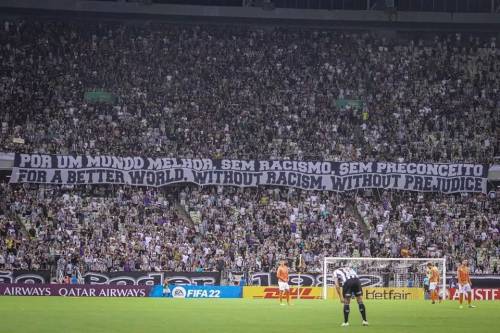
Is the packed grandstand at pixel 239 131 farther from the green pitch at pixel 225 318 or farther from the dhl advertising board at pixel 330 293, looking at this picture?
the green pitch at pixel 225 318

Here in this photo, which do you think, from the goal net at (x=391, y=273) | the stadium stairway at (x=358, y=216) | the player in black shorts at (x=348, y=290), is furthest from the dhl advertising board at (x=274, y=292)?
the player in black shorts at (x=348, y=290)

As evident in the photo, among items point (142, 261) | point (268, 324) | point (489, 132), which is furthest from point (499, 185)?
point (268, 324)

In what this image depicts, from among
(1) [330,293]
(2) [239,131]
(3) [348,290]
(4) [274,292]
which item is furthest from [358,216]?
(3) [348,290]

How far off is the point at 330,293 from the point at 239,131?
16.2 m

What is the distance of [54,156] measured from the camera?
190ft

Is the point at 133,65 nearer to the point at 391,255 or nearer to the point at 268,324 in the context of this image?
the point at 391,255

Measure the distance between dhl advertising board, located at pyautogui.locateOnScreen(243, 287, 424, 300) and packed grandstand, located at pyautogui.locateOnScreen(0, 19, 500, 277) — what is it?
2963 mm

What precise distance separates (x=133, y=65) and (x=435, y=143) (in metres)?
22.2

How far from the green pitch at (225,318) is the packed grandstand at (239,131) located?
13071mm

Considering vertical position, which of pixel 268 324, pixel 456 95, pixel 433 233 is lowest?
pixel 268 324

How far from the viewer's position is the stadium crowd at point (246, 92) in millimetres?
61469

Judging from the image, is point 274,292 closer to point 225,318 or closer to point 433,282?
point 433,282

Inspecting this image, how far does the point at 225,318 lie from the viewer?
31203 mm

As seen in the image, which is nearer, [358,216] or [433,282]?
[433,282]
